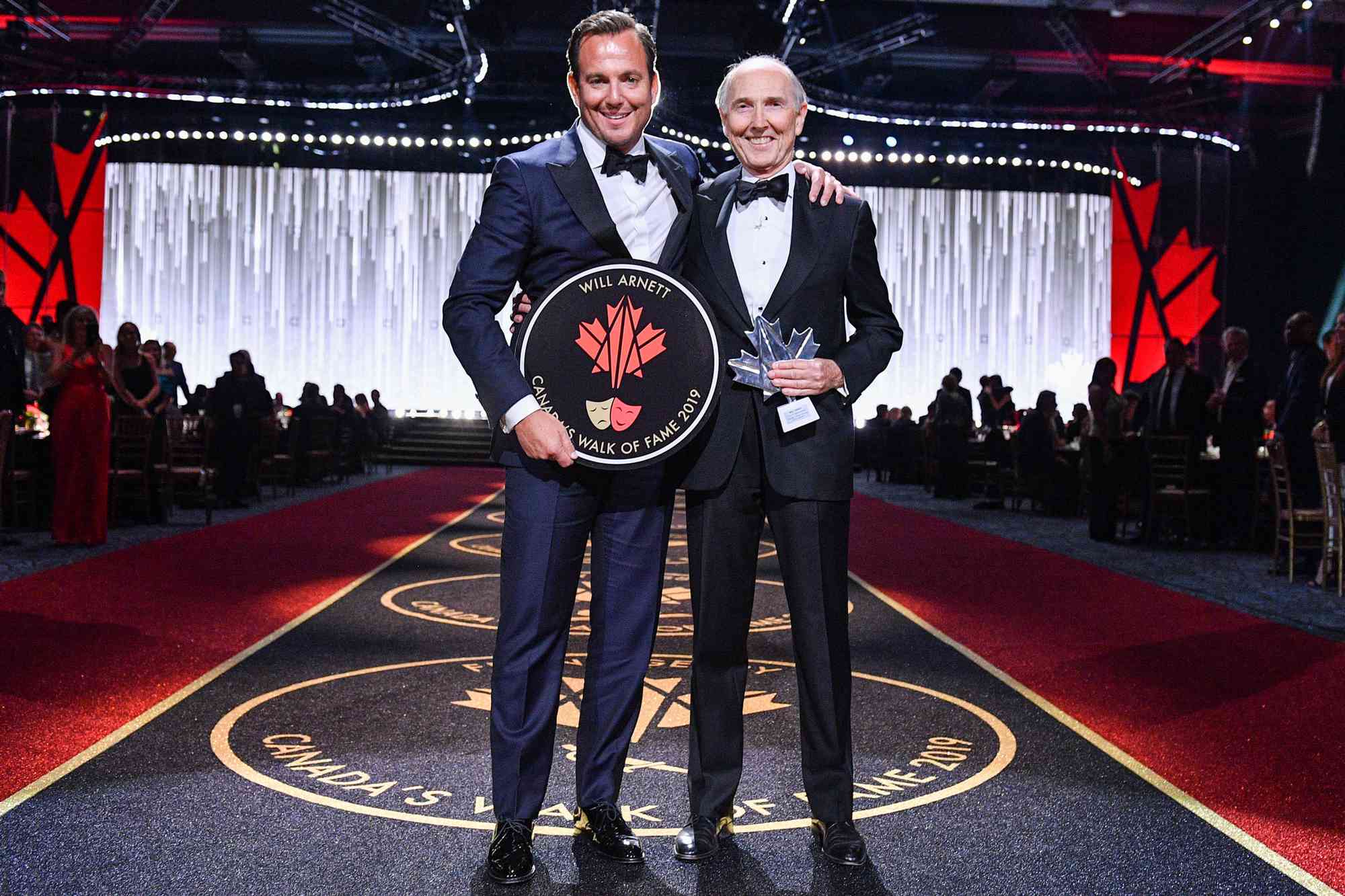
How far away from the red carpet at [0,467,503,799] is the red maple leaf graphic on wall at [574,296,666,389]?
1.76 metres

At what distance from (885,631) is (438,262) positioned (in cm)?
1862

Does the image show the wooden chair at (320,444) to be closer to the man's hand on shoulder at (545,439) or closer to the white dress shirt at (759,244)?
the white dress shirt at (759,244)

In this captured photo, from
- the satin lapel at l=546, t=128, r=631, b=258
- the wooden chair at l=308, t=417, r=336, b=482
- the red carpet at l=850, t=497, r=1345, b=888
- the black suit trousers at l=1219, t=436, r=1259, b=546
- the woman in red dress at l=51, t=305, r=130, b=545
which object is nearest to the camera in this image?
the satin lapel at l=546, t=128, r=631, b=258

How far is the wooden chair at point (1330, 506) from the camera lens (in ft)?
21.7

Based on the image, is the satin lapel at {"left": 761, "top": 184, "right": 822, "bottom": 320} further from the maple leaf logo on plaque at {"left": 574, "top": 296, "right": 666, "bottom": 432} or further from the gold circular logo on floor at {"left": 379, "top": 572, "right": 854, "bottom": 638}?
the gold circular logo on floor at {"left": 379, "top": 572, "right": 854, "bottom": 638}

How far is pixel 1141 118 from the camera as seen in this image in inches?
665

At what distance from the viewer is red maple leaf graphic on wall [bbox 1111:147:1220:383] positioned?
19.7m

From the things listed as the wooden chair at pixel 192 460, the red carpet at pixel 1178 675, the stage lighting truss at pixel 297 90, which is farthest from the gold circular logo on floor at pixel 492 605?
the stage lighting truss at pixel 297 90

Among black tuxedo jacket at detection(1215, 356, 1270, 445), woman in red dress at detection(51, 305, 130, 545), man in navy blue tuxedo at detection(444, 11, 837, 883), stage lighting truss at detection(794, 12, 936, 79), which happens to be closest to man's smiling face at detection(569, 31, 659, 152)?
man in navy blue tuxedo at detection(444, 11, 837, 883)

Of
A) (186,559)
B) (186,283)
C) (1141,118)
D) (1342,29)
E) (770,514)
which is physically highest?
(1342,29)

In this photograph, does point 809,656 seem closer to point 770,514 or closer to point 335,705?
point 770,514

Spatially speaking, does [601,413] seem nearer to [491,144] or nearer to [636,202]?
[636,202]

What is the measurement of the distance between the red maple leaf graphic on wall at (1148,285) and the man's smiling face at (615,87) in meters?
19.2

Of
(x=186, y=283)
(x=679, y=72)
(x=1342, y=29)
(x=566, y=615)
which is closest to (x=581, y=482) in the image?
(x=566, y=615)
